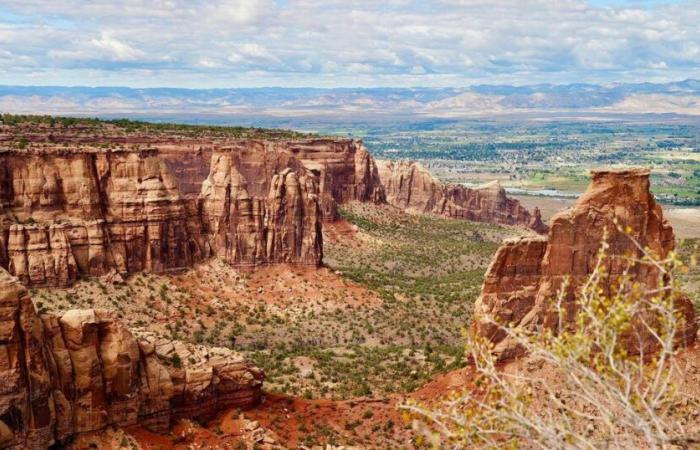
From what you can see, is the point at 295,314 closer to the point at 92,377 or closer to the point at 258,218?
the point at 258,218

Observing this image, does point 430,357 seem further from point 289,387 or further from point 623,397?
point 623,397

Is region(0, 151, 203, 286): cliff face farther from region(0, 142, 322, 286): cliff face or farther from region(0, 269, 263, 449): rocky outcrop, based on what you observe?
region(0, 269, 263, 449): rocky outcrop

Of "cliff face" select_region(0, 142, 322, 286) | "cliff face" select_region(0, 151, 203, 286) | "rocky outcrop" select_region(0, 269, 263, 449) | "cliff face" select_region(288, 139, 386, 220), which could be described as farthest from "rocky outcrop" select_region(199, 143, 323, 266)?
"cliff face" select_region(288, 139, 386, 220)

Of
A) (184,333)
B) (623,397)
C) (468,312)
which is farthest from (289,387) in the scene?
(623,397)

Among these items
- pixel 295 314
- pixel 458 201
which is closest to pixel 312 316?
pixel 295 314

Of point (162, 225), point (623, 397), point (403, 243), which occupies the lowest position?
point (403, 243)

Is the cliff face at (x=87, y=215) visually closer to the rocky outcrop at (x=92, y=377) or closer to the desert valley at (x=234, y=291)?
the desert valley at (x=234, y=291)

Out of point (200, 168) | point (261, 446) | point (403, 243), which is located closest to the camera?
point (261, 446)
